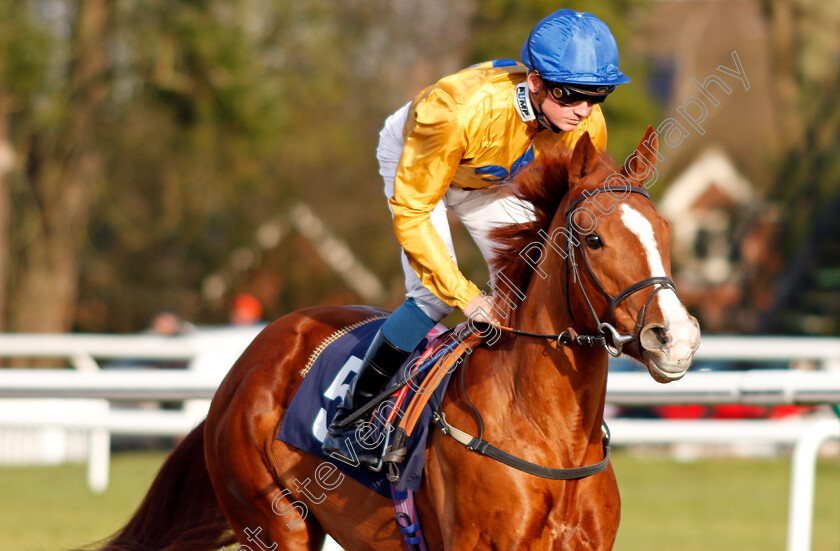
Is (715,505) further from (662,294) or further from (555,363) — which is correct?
(662,294)

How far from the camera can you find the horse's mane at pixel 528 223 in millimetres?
2961

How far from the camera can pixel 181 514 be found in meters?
3.98

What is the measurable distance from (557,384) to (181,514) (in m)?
1.86

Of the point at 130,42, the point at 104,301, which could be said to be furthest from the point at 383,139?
the point at 104,301

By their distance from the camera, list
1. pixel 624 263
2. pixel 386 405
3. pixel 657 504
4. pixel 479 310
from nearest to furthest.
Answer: pixel 624 263 → pixel 479 310 → pixel 386 405 → pixel 657 504

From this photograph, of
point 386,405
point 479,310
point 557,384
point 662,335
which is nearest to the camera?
point 662,335

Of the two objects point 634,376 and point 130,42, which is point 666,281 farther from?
point 130,42

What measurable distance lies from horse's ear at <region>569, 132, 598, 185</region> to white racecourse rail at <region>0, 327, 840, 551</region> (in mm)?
1261

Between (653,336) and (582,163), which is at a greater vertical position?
(582,163)

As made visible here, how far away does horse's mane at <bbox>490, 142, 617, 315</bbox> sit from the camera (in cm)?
296

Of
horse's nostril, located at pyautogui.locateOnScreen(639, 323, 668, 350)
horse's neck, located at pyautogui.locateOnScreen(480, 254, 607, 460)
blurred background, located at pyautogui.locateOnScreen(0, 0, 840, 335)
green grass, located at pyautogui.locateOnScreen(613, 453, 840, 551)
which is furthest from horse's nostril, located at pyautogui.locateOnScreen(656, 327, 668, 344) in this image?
blurred background, located at pyautogui.locateOnScreen(0, 0, 840, 335)

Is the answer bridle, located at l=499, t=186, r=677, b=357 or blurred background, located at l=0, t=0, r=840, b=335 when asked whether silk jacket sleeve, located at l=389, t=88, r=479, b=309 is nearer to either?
bridle, located at l=499, t=186, r=677, b=357

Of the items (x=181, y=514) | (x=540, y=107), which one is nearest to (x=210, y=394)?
(x=181, y=514)

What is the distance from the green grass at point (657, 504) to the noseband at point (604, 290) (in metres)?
3.23
